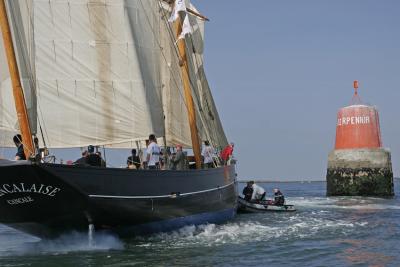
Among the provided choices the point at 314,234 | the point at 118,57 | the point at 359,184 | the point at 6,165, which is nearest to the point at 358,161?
the point at 359,184

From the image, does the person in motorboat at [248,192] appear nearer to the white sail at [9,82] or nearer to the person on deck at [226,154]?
the person on deck at [226,154]

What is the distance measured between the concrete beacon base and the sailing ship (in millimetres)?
29712

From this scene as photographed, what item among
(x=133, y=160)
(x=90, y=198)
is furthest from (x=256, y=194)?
(x=90, y=198)

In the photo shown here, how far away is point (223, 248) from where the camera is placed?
19.6m

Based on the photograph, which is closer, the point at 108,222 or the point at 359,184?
the point at 108,222

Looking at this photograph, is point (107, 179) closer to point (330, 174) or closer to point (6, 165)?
point (6, 165)

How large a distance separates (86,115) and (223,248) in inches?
245

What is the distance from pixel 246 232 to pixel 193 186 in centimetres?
272

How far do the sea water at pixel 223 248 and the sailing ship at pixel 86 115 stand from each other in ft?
1.85

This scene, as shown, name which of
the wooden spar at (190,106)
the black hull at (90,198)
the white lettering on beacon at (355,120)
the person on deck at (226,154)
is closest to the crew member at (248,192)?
the person on deck at (226,154)

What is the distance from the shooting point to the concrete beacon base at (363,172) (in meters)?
53.8

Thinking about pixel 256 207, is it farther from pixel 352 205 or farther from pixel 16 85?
pixel 16 85

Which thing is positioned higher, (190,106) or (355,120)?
(355,120)

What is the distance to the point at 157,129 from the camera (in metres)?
23.1
